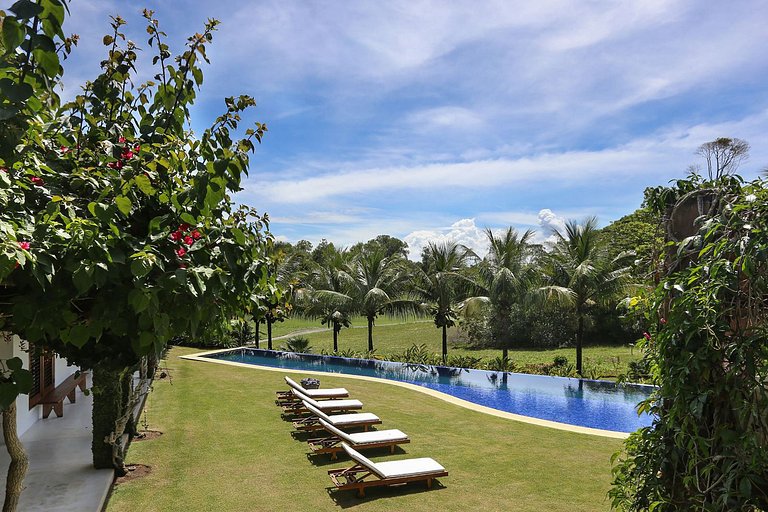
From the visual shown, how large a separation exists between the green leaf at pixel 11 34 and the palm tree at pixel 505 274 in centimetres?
1987

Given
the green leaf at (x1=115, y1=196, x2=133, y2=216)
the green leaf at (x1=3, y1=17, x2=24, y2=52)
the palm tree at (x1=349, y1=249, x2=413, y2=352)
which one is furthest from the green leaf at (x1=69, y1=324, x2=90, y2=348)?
the palm tree at (x1=349, y1=249, x2=413, y2=352)

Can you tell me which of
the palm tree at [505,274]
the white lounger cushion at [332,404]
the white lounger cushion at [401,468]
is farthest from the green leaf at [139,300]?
the palm tree at [505,274]

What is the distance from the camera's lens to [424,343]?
29203 mm

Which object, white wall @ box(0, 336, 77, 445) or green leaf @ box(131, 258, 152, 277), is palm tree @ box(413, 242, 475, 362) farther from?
green leaf @ box(131, 258, 152, 277)

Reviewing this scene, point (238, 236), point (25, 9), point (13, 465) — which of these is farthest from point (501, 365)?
point (25, 9)

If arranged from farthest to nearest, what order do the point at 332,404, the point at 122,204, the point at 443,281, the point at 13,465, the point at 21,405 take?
the point at 443,281, the point at 332,404, the point at 21,405, the point at 13,465, the point at 122,204

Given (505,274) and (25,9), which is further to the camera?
(505,274)

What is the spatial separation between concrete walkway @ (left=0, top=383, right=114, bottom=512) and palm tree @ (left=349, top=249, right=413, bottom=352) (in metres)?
13.9

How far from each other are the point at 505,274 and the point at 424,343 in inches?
398

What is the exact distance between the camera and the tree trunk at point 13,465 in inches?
148

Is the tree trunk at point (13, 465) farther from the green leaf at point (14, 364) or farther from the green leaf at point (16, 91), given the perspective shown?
the green leaf at point (16, 91)

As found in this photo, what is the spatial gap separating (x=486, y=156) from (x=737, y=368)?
66.7 feet

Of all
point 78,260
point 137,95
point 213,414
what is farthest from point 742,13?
point 213,414

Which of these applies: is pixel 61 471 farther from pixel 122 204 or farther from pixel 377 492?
pixel 122 204
